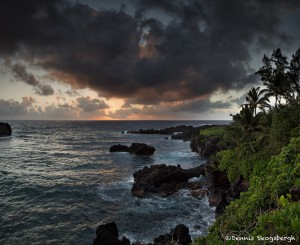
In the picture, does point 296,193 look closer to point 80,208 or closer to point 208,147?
point 80,208

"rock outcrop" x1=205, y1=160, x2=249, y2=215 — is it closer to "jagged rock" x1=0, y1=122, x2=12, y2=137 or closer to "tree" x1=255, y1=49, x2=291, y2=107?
"tree" x1=255, y1=49, x2=291, y2=107

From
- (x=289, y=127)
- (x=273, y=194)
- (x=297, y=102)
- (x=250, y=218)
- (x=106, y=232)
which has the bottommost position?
(x=106, y=232)

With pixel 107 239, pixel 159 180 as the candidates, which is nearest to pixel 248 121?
pixel 159 180

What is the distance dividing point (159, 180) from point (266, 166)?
57.9 ft

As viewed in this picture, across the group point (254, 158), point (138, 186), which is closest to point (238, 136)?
point (254, 158)

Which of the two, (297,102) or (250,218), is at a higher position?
(297,102)

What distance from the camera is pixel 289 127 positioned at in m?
26.6

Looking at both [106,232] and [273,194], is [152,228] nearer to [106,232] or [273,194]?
[106,232]

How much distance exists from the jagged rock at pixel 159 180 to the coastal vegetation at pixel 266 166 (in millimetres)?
6755

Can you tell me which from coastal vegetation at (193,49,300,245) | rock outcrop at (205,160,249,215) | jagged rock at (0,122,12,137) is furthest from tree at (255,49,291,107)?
jagged rock at (0,122,12,137)

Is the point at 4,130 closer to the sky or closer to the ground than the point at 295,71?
closer to the ground

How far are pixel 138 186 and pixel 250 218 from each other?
27.4 meters

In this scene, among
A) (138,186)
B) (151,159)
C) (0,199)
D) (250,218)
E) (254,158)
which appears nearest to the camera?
(250,218)

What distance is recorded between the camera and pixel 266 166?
2544 cm
